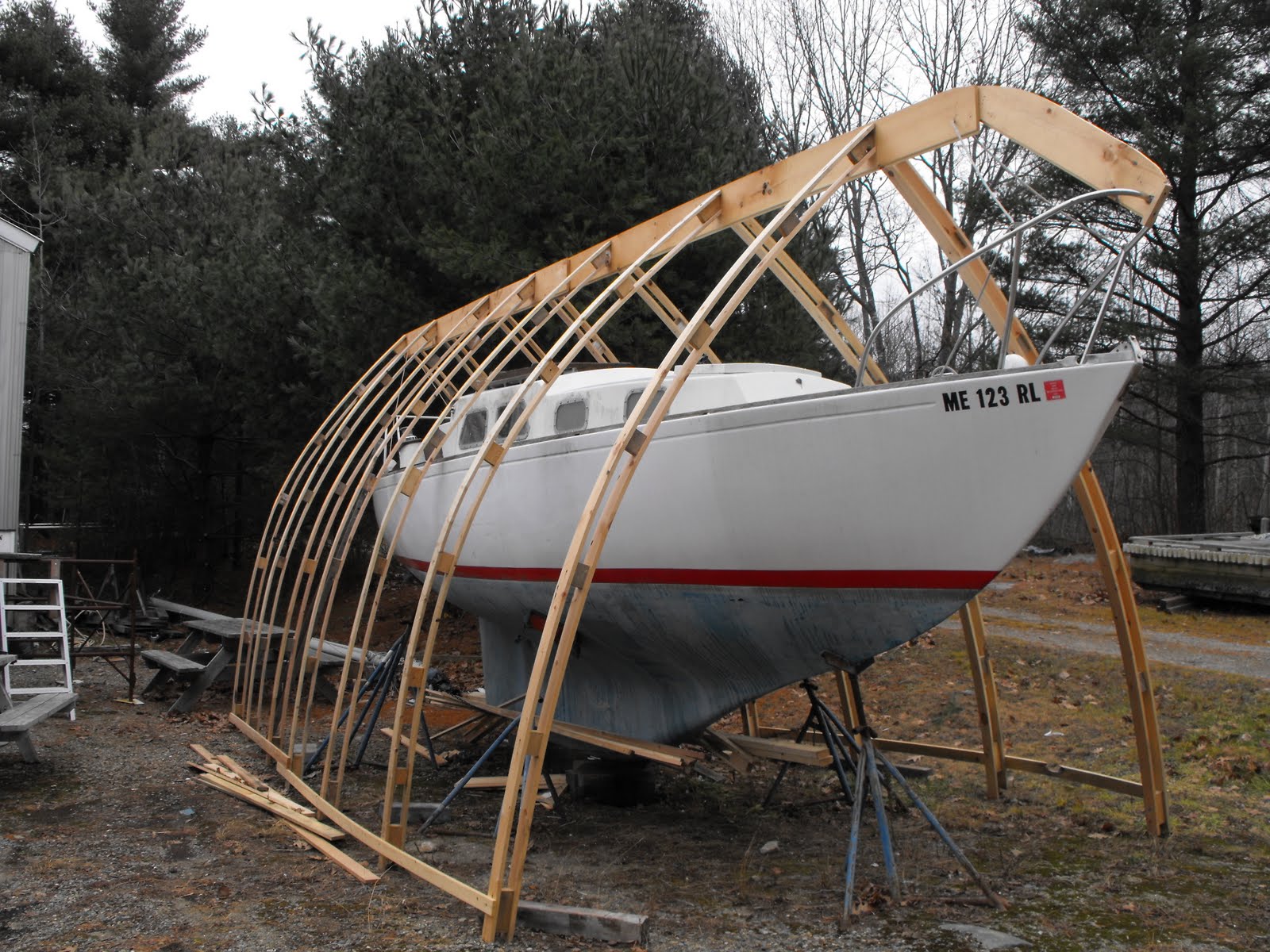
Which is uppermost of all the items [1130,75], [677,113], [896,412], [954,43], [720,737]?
[954,43]

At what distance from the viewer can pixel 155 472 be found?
20.5 m

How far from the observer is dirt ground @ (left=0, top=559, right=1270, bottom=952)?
5191mm

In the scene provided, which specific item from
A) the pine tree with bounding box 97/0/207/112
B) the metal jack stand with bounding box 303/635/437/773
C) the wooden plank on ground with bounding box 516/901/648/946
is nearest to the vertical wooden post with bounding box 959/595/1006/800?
the wooden plank on ground with bounding box 516/901/648/946

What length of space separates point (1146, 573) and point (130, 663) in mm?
13983

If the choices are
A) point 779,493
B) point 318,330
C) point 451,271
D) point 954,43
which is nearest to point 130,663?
point 318,330

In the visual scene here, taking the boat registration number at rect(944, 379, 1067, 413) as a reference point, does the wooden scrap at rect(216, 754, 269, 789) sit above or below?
below

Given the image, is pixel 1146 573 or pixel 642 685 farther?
pixel 1146 573

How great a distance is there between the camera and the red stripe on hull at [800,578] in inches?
209

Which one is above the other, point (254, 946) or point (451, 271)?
point (451, 271)

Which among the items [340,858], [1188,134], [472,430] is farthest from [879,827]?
[1188,134]

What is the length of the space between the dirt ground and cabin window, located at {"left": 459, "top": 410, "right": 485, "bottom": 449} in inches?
110

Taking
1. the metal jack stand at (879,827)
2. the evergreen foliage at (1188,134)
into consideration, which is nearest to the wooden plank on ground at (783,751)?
the metal jack stand at (879,827)

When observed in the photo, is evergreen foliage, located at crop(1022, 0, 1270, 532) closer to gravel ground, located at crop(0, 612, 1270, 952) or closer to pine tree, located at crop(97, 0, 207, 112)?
gravel ground, located at crop(0, 612, 1270, 952)

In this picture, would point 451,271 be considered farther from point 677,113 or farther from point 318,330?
point 677,113
